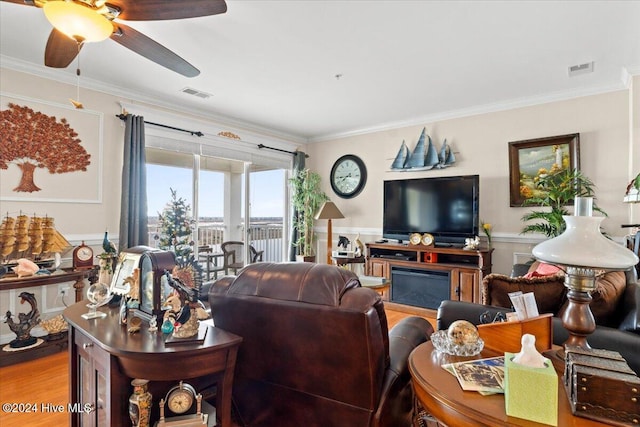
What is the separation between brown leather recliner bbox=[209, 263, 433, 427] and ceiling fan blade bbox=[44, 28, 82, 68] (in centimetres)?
186

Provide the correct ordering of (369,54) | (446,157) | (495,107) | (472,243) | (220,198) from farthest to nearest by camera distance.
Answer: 1. (220,198)
2. (446,157)
3. (495,107)
4. (472,243)
5. (369,54)

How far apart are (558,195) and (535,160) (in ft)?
2.14

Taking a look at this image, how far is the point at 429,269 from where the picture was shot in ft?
14.1

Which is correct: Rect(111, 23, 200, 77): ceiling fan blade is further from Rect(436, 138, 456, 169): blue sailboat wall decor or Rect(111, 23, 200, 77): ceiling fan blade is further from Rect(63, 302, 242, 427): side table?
Rect(436, 138, 456, 169): blue sailboat wall decor

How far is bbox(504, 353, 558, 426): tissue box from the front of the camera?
0.85 meters

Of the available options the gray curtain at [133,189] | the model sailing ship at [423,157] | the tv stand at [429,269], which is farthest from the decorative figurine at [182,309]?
the model sailing ship at [423,157]

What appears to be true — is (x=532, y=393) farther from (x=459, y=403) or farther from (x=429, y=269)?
(x=429, y=269)

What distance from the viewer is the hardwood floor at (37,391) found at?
2033 mm

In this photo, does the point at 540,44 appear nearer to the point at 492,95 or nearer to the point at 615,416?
the point at 492,95

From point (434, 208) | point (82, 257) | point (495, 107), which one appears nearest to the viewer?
point (82, 257)

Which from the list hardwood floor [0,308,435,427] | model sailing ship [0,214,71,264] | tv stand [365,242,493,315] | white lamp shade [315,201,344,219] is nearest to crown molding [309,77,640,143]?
white lamp shade [315,201,344,219]

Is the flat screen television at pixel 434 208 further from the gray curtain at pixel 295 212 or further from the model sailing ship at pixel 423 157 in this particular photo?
the gray curtain at pixel 295 212

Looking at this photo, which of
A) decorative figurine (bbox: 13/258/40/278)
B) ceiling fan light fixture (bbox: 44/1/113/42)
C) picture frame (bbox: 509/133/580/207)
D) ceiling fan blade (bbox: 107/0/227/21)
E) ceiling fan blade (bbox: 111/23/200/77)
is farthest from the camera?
picture frame (bbox: 509/133/580/207)

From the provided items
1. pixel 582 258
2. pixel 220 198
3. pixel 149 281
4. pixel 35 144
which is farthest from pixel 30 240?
pixel 582 258
